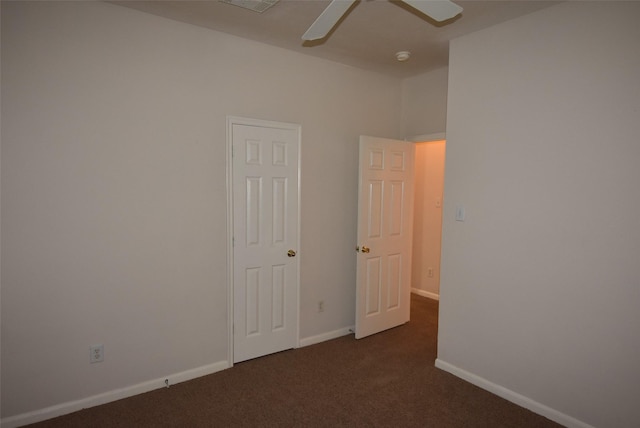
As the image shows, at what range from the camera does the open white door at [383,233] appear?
11.7 ft

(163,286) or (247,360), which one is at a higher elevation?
(163,286)

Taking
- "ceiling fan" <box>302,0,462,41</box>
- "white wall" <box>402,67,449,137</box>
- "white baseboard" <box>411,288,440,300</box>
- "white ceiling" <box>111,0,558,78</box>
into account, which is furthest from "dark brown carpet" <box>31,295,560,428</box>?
"white ceiling" <box>111,0,558,78</box>

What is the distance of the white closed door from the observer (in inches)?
119

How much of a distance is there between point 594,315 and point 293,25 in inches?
113

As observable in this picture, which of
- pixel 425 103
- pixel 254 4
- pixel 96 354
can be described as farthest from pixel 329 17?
pixel 96 354

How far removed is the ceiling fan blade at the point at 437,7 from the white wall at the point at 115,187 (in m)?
1.66

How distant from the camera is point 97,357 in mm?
2480

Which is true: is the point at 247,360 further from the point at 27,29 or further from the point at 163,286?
the point at 27,29

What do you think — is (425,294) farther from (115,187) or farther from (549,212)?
(115,187)

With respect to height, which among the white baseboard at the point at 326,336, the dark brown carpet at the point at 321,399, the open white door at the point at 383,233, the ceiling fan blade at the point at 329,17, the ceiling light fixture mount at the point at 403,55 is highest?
the ceiling light fixture mount at the point at 403,55

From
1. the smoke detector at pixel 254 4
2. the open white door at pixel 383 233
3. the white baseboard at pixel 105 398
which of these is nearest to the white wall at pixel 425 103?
the open white door at pixel 383 233

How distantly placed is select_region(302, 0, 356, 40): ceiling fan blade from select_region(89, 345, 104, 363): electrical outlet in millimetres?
2494

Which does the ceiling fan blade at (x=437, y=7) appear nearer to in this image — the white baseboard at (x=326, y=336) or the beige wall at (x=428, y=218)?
the white baseboard at (x=326, y=336)

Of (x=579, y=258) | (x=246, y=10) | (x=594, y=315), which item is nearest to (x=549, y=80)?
(x=579, y=258)
